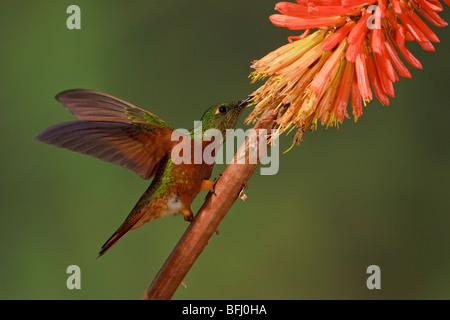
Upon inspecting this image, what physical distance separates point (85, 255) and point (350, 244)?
0.94 meters

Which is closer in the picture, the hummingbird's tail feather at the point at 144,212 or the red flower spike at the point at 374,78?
the red flower spike at the point at 374,78

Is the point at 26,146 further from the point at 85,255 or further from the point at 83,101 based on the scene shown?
the point at 83,101

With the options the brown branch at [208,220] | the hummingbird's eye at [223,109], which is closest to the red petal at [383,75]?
the brown branch at [208,220]

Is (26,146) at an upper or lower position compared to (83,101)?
upper

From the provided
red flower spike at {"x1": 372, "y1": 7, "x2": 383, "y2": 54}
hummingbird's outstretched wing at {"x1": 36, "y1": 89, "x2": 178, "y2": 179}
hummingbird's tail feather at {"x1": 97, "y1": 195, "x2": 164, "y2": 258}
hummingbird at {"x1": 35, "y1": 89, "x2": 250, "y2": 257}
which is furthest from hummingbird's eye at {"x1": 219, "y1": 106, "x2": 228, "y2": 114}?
red flower spike at {"x1": 372, "y1": 7, "x2": 383, "y2": 54}

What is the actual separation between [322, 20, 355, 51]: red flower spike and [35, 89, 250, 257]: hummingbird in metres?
0.21

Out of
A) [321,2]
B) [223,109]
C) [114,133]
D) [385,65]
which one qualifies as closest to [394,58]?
[385,65]

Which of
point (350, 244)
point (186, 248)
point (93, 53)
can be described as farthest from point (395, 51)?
point (93, 53)

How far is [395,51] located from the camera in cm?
80

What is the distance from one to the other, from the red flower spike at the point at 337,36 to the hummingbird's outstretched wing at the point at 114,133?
39 centimetres

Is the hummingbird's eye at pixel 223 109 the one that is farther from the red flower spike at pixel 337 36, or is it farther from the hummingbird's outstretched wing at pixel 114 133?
the red flower spike at pixel 337 36

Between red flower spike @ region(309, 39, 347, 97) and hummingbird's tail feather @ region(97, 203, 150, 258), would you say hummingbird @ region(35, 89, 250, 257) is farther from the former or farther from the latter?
red flower spike @ region(309, 39, 347, 97)

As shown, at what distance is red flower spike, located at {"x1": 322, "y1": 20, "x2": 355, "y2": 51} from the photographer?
2.59 feet

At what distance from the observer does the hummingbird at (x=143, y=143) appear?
1.00 meters
